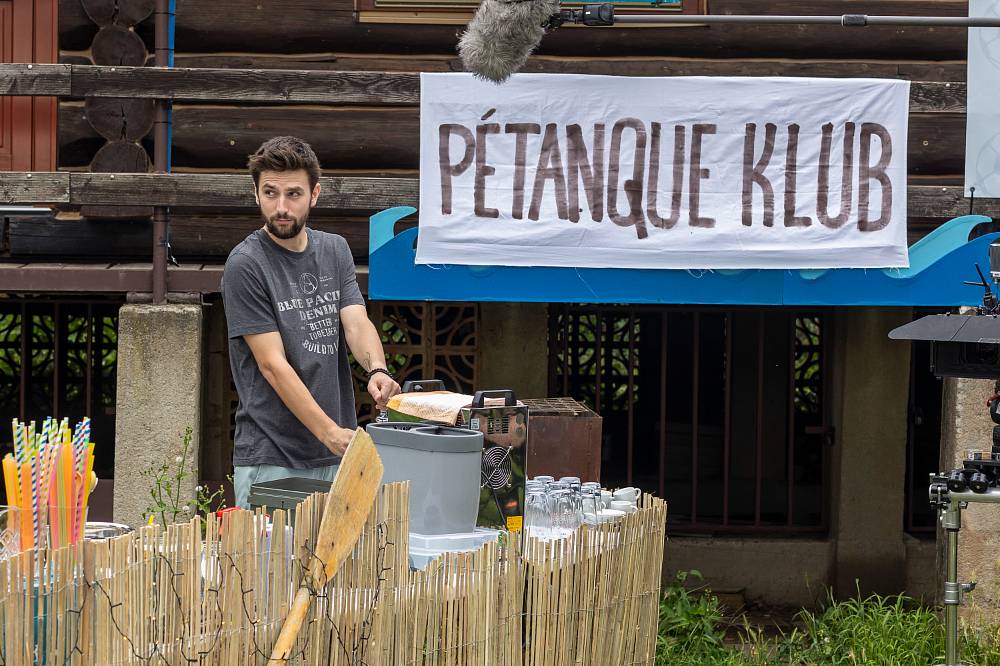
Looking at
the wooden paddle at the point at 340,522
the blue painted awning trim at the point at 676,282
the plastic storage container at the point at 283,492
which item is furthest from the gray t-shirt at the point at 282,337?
the blue painted awning trim at the point at 676,282

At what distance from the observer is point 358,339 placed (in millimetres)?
4516

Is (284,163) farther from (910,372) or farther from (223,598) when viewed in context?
(910,372)

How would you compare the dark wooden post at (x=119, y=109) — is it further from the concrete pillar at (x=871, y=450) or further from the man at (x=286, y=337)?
the concrete pillar at (x=871, y=450)

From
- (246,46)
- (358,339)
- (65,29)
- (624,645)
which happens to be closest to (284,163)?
(358,339)

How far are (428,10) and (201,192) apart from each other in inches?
75.6

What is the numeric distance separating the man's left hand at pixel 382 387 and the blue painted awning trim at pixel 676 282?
6.37ft

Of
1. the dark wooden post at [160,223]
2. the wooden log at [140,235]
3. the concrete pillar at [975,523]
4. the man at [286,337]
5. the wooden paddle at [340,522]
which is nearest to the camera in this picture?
the wooden paddle at [340,522]

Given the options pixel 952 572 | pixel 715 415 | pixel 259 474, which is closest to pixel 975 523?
pixel 952 572

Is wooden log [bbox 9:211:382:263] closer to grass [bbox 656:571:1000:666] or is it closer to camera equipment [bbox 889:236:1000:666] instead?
grass [bbox 656:571:1000:666]

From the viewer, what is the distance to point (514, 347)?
7.73 metres

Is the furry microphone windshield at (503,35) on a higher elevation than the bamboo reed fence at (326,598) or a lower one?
higher

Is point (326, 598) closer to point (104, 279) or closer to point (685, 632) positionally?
point (685, 632)

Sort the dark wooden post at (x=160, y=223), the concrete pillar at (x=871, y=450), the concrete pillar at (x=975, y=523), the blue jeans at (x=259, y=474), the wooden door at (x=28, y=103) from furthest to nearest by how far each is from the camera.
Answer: the concrete pillar at (x=871, y=450), the wooden door at (x=28, y=103), the dark wooden post at (x=160, y=223), the concrete pillar at (x=975, y=523), the blue jeans at (x=259, y=474)

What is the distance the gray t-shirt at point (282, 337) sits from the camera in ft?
13.9
